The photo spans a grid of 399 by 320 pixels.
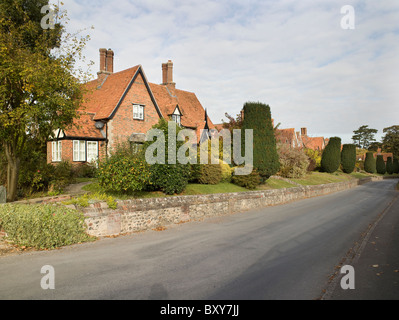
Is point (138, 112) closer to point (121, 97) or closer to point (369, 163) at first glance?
point (121, 97)

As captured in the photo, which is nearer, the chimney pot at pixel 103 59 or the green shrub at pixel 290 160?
the green shrub at pixel 290 160

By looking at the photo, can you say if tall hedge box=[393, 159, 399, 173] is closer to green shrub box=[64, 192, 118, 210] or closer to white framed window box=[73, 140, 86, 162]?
white framed window box=[73, 140, 86, 162]

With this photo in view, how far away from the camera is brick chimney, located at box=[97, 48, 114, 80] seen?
27936 mm

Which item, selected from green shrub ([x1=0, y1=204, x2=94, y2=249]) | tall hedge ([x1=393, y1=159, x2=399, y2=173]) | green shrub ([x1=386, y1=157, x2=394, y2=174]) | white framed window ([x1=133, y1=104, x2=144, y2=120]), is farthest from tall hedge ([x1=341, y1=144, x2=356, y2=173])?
green shrub ([x1=0, y1=204, x2=94, y2=249])

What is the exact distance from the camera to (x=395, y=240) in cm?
921

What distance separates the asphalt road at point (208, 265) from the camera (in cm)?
531

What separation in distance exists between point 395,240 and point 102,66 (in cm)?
2724

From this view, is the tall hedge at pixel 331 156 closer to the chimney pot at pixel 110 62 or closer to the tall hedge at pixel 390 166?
the chimney pot at pixel 110 62

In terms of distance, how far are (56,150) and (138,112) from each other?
23.3ft

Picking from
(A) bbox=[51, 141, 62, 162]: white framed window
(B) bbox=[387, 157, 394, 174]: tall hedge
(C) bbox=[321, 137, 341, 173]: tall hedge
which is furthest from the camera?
(B) bbox=[387, 157, 394, 174]: tall hedge

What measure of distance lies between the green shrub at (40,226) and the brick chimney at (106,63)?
21.8 meters

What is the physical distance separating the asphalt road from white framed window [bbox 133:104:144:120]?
1531 centimetres

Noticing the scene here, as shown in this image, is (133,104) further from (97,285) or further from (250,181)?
(97,285)

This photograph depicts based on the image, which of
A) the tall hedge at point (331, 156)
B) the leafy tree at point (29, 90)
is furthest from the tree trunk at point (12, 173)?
the tall hedge at point (331, 156)
